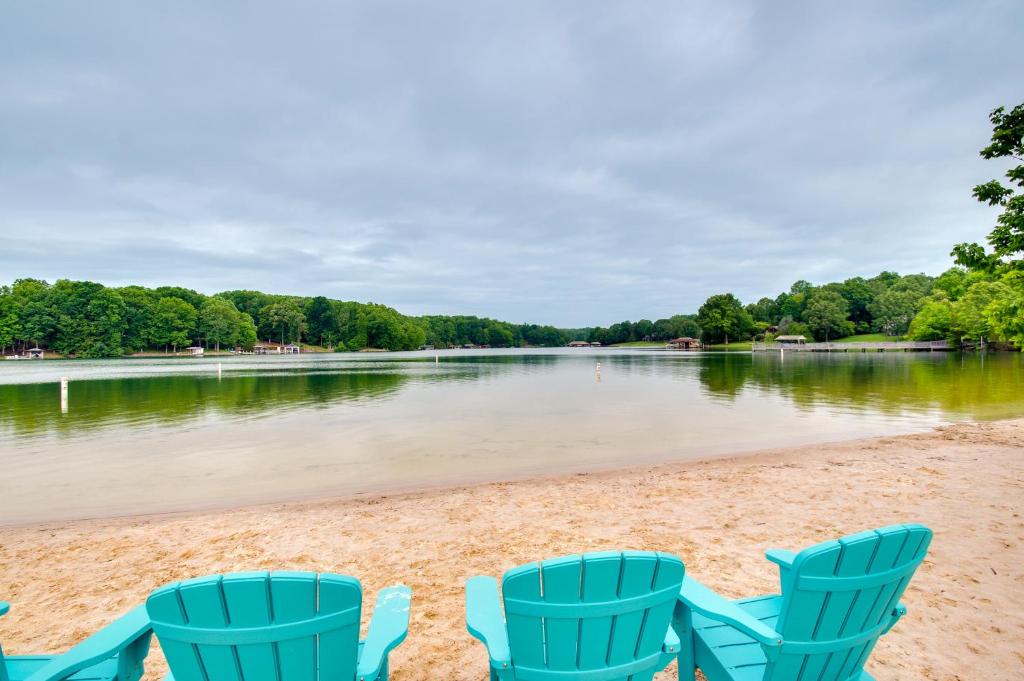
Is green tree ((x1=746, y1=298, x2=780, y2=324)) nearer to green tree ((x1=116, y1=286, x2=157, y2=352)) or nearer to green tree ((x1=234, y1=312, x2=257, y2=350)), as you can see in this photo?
green tree ((x1=234, y1=312, x2=257, y2=350))

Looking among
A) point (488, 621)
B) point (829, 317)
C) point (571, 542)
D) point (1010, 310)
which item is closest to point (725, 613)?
point (488, 621)

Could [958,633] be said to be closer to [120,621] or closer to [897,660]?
[897,660]

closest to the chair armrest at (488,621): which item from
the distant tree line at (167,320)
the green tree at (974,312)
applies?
the green tree at (974,312)

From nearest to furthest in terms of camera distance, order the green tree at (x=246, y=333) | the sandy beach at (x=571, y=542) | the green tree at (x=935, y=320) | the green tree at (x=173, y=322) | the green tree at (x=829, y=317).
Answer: the sandy beach at (x=571, y=542)
the green tree at (x=935, y=320)
the green tree at (x=173, y=322)
the green tree at (x=829, y=317)
the green tree at (x=246, y=333)

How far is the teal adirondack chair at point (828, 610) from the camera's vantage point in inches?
82.0

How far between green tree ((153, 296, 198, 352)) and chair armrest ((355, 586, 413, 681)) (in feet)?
437

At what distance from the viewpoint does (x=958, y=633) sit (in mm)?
3602

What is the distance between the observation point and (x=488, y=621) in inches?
86.9

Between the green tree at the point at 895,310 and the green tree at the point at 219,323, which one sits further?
the green tree at the point at 219,323

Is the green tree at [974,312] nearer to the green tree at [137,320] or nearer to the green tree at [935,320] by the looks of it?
the green tree at [935,320]

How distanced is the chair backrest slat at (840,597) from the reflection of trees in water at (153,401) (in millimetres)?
19947

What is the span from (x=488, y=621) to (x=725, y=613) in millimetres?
1046

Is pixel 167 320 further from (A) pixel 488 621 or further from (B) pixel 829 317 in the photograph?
(B) pixel 829 317

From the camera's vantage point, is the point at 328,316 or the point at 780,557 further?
the point at 328,316
